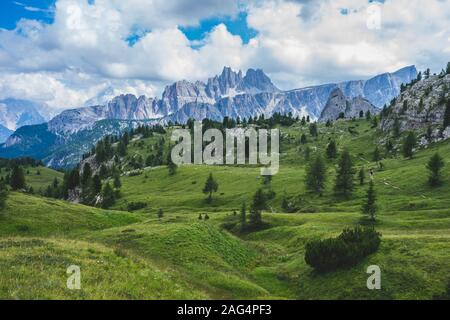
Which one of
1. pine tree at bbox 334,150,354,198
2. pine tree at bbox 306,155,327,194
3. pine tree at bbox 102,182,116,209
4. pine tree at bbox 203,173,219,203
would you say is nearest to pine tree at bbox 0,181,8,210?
pine tree at bbox 203,173,219,203

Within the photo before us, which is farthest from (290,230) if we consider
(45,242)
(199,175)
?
(199,175)

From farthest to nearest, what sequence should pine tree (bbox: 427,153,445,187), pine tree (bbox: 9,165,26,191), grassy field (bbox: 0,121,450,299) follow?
1. pine tree (bbox: 9,165,26,191)
2. pine tree (bbox: 427,153,445,187)
3. grassy field (bbox: 0,121,450,299)

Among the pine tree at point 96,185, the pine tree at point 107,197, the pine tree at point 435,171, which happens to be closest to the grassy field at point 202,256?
the pine tree at point 435,171

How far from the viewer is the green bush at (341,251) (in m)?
38.7

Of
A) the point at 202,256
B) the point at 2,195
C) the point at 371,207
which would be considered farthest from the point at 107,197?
the point at 202,256

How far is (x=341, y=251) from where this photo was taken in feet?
128

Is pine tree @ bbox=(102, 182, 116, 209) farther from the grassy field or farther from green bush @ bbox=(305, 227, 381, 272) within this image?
green bush @ bbox=(305, 227, 381, 272)

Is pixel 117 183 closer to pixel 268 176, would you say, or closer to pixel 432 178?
pixel 268 176

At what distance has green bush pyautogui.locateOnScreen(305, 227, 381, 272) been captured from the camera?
127 feet

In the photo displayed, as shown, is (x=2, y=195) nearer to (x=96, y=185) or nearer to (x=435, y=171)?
(x=96, y=185)

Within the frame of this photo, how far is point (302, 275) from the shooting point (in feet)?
134

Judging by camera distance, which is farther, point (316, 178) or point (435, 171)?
point (316, 178)

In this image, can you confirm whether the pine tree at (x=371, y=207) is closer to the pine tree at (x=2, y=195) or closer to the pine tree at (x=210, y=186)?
the pine tree at (x=2, y=195)

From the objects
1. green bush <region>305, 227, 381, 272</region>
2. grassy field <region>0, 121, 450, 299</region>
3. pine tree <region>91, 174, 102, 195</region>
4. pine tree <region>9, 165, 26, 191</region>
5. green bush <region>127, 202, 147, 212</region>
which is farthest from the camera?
pine tree <region>91, 174, 102, 195</region>
